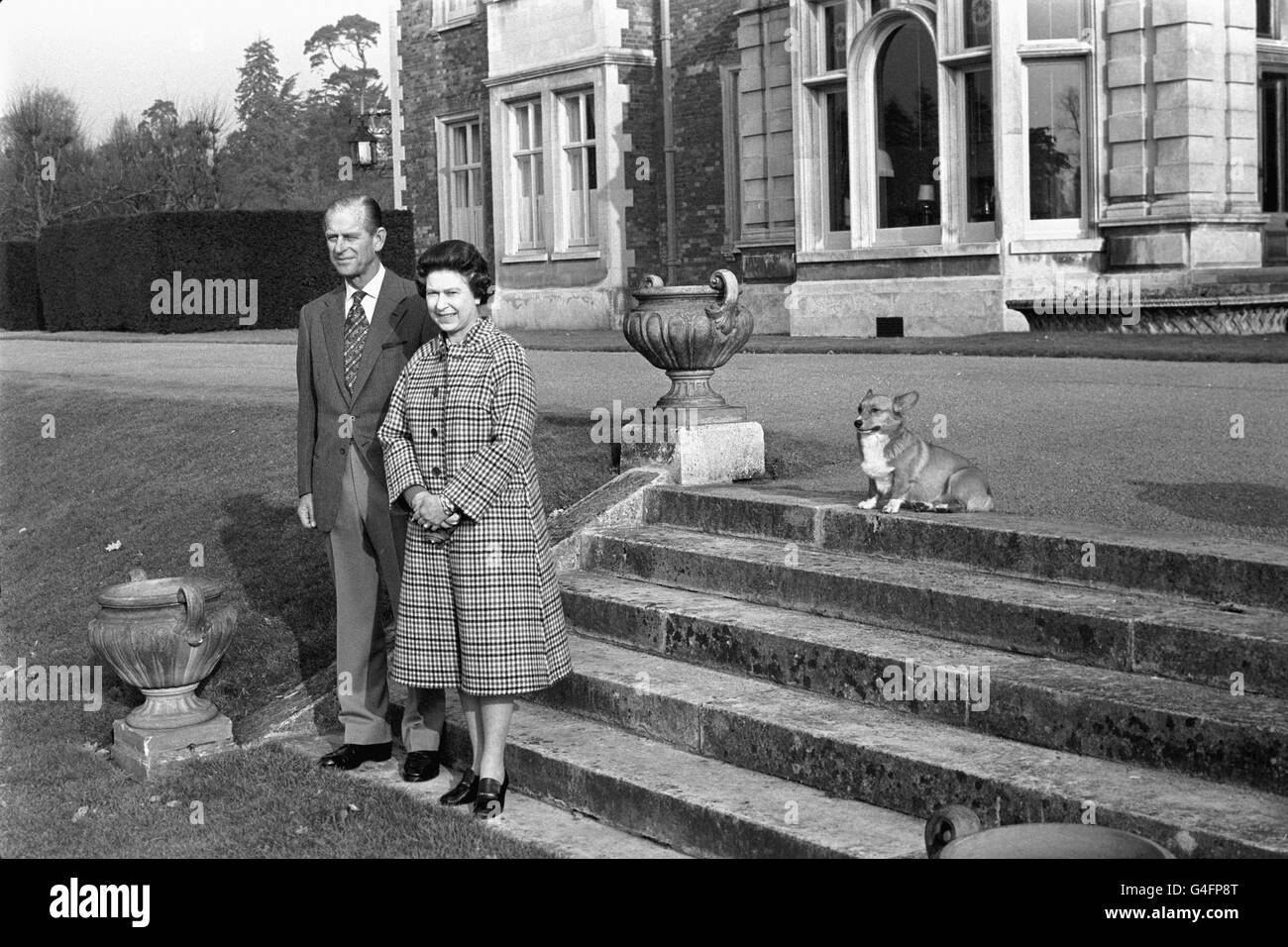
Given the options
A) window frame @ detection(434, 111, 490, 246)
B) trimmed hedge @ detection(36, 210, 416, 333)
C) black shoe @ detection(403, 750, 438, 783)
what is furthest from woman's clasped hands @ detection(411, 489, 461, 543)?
window frame @ detection(434, 111, 490, 246)

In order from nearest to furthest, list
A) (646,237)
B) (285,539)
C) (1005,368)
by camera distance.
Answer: (285,539) < (1005,368) < (646,237)

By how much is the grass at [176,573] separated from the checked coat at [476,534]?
0.61 metres

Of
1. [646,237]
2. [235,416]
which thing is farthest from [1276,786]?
[646,237]

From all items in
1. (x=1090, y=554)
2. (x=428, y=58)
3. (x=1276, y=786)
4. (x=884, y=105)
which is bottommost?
(x=1276, y=786)

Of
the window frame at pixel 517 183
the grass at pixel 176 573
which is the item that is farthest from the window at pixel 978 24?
the grass at pixel 176 573

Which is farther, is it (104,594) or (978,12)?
(978,12)

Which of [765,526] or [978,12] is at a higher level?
[978,12]

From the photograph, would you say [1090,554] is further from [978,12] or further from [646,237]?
[646,237]

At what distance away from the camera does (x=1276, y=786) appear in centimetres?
463

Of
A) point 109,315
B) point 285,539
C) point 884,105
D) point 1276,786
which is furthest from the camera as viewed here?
point 109,315

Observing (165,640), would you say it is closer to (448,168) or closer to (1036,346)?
(1036,346)

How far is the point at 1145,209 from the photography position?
693 inches

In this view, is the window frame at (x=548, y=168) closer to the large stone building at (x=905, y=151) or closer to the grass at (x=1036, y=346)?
the large stone building at (x=905, y=151)
